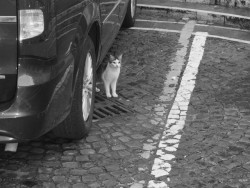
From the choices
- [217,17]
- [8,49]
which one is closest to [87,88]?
[8,49]

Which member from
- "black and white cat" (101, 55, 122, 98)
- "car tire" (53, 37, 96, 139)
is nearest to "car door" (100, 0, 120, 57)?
"black and white cat" (101, 55, 122, 98)

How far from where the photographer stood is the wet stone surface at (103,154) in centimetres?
427

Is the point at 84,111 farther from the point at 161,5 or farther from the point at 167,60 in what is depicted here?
the point at 161,5

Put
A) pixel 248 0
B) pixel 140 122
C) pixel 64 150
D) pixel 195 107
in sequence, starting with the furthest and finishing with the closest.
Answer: pixel 248 0
pixel 195 107
pixel 140 122
pixel 64 150

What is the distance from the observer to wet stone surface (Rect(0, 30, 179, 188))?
427 cm

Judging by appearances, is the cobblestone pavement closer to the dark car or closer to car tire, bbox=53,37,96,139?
car tire, bbox=53,37,96,139

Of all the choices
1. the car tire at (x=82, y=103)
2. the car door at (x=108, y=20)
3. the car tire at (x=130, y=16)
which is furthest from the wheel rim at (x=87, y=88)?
the car tire at (x=130, y=16)

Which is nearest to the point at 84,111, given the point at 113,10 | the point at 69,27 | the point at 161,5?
the point at 69,27

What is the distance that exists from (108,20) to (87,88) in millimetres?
979

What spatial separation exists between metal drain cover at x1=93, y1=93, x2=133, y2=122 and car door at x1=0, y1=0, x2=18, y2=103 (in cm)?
183

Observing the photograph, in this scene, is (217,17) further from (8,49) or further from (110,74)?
(8,49)

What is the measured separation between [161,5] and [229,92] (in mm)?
3876

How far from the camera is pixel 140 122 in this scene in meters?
5.39

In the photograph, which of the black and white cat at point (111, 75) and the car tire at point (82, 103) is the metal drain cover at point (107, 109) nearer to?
the black and white cat at point (111, 75)
